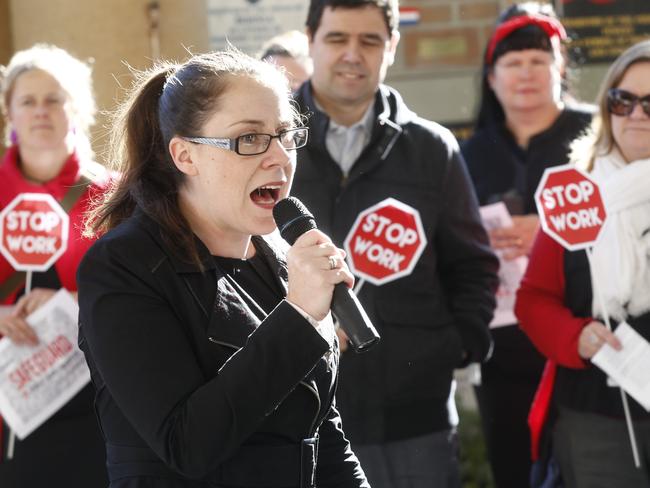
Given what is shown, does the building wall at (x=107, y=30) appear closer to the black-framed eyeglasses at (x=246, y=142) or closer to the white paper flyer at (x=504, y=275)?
the white paper flyer at (x=504, y=275)

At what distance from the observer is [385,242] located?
402cm

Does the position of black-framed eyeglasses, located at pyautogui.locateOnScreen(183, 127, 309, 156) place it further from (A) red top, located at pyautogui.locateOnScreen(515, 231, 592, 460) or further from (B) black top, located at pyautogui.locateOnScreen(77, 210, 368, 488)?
(A) red top, located at pyautogui.locateOnScreen(515, 231, 592, 460)

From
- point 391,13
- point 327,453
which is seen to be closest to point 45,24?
point 391,13

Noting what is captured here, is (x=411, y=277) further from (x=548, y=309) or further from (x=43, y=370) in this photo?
(x=43, y=370)

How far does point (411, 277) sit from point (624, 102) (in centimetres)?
96

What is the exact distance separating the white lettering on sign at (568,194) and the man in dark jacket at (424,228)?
0.31 meters

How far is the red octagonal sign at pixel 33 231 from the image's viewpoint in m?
4.27

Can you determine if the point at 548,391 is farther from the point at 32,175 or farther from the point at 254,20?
the point at 254,20

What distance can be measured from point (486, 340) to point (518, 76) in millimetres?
1385

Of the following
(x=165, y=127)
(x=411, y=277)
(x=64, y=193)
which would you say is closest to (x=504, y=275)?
(x=411, y=277)

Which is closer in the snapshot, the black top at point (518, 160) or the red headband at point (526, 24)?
the black top at point (518, 160)

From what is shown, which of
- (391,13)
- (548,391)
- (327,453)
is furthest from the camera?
(391,13)

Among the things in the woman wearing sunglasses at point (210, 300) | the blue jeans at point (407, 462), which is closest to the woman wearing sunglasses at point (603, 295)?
the blue jeans at point (407, 462)

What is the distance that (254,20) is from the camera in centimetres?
662
